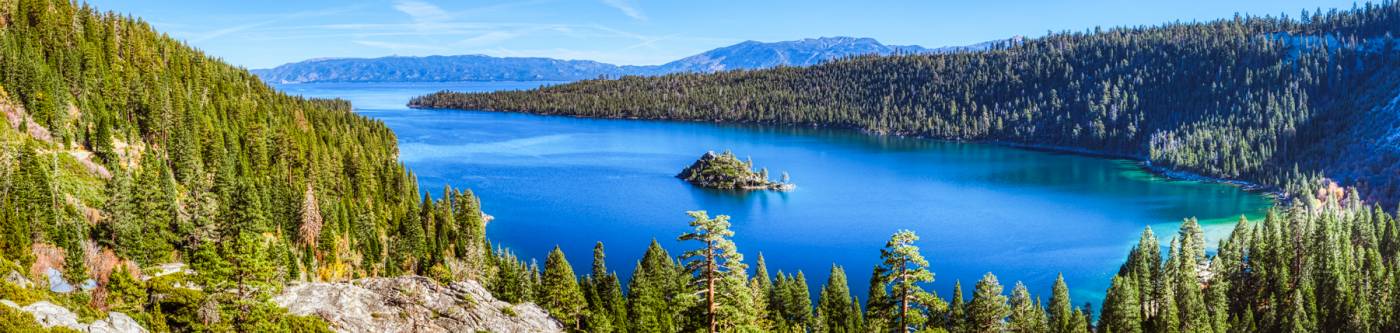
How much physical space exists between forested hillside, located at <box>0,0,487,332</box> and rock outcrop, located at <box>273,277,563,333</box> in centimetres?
145

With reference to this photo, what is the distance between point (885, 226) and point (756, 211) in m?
22.3

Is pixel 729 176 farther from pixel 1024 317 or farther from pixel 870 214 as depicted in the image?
pixel 1024 317

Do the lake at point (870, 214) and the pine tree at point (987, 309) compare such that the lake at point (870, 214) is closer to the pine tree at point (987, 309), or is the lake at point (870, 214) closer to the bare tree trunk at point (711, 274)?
the pine tree at point (987, 309)

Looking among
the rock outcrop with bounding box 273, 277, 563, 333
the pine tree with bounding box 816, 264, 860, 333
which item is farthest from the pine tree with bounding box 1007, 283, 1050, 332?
the rock outcrop with bounding box 273, 277, 563, 333

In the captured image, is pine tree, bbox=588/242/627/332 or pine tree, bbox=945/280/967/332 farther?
pine tree, bbox=945/280/967/332

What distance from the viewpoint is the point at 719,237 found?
31.6 m

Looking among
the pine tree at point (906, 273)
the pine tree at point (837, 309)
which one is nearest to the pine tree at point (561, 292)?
the pine tree at point (837, 309)

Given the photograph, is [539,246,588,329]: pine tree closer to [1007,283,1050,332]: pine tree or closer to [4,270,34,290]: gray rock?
[1007,283,1050,332]: pine tree

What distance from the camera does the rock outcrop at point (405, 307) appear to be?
127 ft

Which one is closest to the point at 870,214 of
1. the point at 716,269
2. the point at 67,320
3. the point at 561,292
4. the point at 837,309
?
the point at 837,309

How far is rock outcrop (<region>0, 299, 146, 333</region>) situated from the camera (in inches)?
1115

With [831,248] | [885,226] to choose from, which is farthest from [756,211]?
[831,248]

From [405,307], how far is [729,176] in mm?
126622

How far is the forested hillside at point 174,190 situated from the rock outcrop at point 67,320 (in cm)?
67
